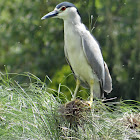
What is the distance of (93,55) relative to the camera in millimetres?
3770

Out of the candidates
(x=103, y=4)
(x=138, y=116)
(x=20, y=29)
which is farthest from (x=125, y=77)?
(x=138, y=116)

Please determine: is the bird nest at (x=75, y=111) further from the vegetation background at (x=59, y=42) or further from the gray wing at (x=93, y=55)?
the vegetation background at (x=59, y=42)

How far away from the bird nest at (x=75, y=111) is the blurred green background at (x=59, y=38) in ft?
11.5

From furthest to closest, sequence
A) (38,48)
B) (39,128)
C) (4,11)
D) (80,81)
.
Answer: (4,11), (38,48), (80,81), (39,128)

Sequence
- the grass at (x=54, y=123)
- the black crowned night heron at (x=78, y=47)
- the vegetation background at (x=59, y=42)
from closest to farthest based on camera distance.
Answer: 1. the grass at (x=54, y=123)
2. the black crowned night heron at (x=78, y=47)
3. the vegetation background at (x=59, y=42)

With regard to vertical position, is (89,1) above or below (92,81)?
above

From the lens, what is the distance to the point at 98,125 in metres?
2.98

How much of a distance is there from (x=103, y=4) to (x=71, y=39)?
385 cm

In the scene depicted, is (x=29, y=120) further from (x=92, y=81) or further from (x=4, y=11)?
(x=4, y=11)

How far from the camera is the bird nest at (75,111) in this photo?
9.65 ft

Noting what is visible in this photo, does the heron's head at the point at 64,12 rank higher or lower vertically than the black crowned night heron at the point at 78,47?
higher

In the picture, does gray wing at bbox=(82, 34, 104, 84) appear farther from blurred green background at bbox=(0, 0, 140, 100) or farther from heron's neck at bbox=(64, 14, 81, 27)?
blurred green background at bbox=(0, 0, 140, 100)

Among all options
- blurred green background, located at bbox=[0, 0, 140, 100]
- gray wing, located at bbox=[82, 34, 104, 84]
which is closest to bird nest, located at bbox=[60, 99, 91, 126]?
gray wing, located at bbox=[82, 34, 104, 84]

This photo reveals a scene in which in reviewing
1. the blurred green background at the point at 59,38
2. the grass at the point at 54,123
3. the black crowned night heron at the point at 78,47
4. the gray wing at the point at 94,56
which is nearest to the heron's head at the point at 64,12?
the black crowned night heron at the point at 78,47
